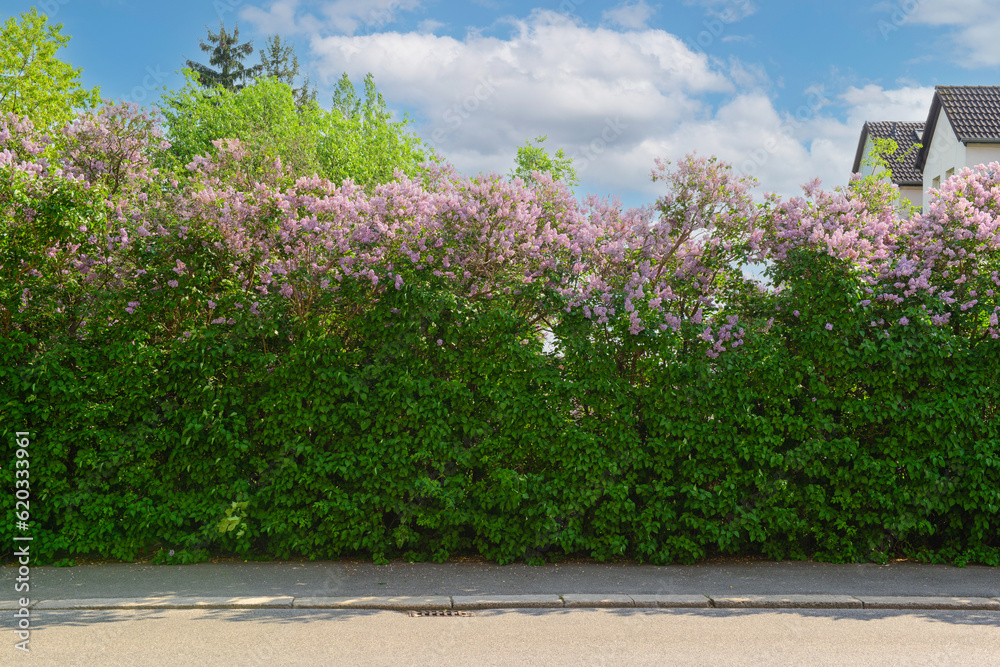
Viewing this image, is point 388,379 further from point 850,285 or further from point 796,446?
point 850,285

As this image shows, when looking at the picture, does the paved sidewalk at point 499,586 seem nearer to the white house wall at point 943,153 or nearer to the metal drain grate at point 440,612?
the metal drain grate at point 440,612

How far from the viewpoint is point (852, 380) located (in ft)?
26.8

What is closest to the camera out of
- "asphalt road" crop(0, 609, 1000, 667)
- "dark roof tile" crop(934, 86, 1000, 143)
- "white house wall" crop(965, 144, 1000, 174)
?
"asphalt road" crop(0, 609, 1000, 667)

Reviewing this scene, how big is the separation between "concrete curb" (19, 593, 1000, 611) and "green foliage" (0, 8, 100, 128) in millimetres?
19001

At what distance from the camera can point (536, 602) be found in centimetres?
676

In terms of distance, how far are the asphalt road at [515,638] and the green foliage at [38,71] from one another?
64.5ft

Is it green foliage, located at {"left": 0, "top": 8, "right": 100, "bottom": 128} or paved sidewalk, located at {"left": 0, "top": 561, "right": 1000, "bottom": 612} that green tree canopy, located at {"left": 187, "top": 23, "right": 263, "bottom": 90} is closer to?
green foliage, located at {"left": 0, "top": 8, "right": 100, "bottom": 128}

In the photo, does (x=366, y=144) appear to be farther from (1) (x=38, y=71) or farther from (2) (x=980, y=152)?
(2) (x=980, y=152)

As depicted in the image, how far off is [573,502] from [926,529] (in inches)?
150

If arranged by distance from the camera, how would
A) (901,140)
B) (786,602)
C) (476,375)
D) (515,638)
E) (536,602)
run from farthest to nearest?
(901,140)
(476,375)
(786,602)
(536,602)
(515,638)

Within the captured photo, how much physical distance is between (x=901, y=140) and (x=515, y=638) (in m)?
35.6

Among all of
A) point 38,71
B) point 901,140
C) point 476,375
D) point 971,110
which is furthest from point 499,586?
point 901,140

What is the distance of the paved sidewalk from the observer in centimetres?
672

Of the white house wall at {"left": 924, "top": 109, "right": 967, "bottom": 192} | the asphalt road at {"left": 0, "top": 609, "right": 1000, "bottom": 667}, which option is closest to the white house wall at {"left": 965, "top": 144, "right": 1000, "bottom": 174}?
the white house wall at {"left": 924, "top": 109, "right": 967, "bottom": 192}
